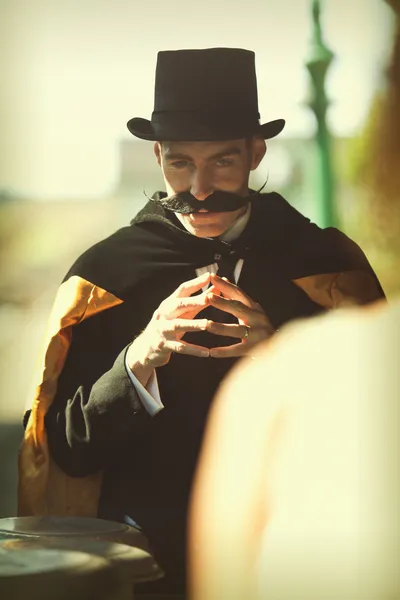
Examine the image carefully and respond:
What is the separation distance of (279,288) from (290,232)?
0.17 m

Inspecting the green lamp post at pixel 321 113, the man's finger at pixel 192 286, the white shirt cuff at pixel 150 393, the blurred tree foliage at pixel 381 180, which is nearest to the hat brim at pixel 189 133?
the green lamp post at pixel 321 113

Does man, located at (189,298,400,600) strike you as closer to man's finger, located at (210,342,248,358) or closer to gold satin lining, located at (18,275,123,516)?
man's finger, located at (210,342,248,358)

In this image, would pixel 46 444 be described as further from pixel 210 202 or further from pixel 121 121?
pixel 121 121

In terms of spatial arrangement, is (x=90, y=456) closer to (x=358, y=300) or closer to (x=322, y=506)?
(x=322, y=506)

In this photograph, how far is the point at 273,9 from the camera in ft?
8.29

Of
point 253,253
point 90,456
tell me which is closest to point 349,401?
point 253,253

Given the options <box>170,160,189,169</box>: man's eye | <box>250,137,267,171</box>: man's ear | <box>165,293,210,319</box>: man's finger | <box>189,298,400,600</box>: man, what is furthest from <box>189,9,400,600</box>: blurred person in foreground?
<box>170,160,189,169</box>: man's eye

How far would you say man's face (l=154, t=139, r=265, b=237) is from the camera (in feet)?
8.12

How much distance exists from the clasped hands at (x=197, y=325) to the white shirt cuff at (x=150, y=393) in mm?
32

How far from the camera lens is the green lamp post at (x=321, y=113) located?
252 cm

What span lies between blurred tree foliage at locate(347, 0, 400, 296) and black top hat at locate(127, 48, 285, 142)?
0.85ft

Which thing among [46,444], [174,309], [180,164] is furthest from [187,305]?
[46,444]

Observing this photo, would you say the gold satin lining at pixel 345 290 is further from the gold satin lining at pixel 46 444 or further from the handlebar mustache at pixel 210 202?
the gold satin lining at pixel 46 444

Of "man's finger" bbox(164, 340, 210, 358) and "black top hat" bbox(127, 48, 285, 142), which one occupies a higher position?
"black top hat" bbox(127, 48, 285, 142)
